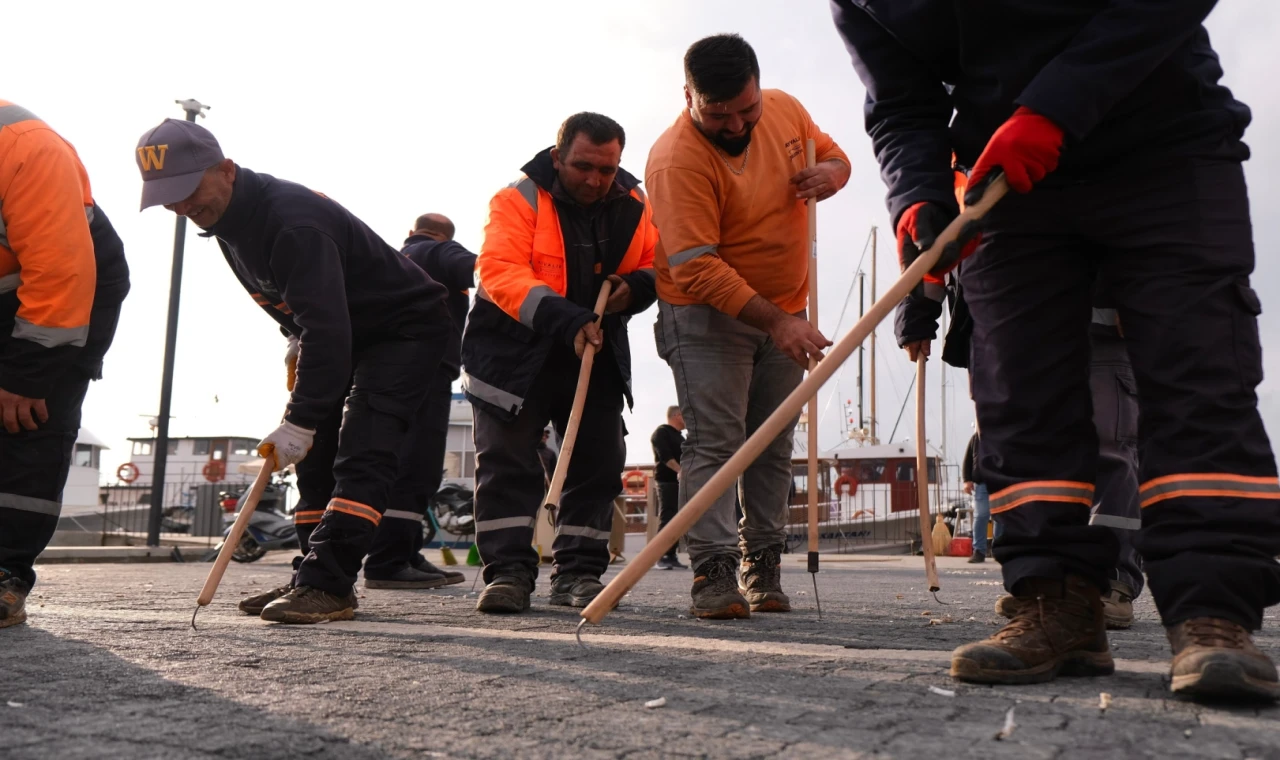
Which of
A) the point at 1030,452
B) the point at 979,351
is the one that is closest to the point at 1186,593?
the point at 1030,452

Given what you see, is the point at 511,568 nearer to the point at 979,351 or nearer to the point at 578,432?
the point at 578,432

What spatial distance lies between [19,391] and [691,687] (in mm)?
2641

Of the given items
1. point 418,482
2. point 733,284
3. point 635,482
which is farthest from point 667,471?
point 635,482

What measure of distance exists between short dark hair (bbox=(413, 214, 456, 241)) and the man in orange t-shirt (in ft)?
9.21

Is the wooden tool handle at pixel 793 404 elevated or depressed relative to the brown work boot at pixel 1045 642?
elevated

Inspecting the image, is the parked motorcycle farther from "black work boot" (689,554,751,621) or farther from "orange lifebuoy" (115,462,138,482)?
"orange lifebuoy" (115,462,138,482)

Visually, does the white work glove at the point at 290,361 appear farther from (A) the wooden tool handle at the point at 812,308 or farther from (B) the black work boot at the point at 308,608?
(A) the wooden tool handle at the point at 812,308

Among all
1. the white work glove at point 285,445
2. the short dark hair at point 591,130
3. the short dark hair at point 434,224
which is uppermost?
the short dark hair at point 434,224

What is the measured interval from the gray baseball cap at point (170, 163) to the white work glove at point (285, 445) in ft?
2.76

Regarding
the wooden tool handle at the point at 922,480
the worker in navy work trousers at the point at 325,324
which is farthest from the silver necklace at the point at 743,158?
the worker in navy work trousers at the point at 325,324

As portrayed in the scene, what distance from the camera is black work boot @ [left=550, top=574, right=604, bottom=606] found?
14.5 ft

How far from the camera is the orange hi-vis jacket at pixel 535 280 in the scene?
4414 mm

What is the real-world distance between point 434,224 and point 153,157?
3185mm

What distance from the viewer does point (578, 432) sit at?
471cm
